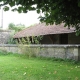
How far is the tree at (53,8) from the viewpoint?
4696 millimetres

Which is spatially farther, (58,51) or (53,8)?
(58,51)

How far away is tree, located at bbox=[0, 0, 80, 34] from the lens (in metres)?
4.70

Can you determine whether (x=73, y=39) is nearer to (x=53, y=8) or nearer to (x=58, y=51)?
(x=58, y=51)

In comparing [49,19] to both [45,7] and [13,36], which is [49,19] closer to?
[45,7]

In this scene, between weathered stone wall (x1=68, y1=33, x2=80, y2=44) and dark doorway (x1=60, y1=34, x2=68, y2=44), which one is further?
dark doorway (x1=60, y1=34, x2=68, y2=44)

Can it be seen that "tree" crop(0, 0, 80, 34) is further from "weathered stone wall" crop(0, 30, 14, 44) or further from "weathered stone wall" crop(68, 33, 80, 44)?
"weathered stone wall" crop(0, 30, 14, 44)

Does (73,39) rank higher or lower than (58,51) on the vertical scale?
higher

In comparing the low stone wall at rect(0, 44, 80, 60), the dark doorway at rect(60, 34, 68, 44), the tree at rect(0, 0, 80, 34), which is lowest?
the low stone wall at rect(0, 44, 80, 60)

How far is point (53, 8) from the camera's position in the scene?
5301 mm

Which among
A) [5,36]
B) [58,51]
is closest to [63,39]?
[58,51]

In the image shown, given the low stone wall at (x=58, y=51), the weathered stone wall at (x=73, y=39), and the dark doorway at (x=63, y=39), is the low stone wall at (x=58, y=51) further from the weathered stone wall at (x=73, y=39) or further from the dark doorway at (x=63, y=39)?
the dark doorway at (x=63, y=39)

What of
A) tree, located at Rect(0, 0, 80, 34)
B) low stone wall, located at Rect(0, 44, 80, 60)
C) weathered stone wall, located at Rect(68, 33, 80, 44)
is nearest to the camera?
tree, located at Rect(0, 0, 80, 34)

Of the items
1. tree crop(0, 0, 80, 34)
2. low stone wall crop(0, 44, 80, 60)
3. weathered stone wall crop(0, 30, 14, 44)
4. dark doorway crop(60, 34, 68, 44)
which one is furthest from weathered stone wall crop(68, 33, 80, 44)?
tree crop(0, 0, 80, 34)

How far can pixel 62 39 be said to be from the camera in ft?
65.6
